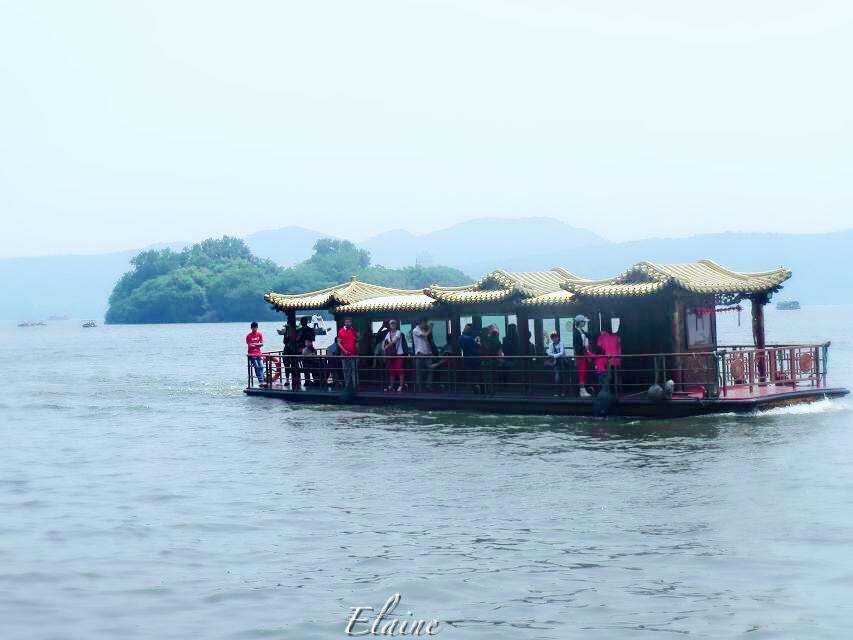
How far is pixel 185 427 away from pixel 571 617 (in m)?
21.9

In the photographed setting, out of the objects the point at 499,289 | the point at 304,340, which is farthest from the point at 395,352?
the point at 304,340

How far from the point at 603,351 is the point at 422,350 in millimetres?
5952

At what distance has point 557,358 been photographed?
28.9 metres

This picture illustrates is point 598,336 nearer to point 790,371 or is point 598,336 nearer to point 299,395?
point 790,371

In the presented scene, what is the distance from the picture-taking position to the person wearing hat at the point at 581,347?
28.6 metres

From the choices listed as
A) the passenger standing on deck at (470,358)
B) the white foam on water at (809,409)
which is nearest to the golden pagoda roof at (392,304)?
the passenger standing on deck at (470,358)

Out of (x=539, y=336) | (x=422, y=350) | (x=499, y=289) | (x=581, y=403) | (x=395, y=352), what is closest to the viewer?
(x=581, y=403)

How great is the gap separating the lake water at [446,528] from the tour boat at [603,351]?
0.65 m

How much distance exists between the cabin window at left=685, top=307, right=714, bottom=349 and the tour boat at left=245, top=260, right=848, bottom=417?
29 millimetres

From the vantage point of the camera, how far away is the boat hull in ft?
86.9

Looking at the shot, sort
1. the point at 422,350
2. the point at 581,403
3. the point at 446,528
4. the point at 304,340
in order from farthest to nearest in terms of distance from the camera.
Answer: the point at 304,340 < the point at 422,350 < the point at 581,403 < the point at 446,528

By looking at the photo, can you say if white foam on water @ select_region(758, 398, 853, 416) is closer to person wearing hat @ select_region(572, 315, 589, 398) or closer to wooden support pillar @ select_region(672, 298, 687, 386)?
wooden support pillar @ select_region(672, 298, 687, 386)

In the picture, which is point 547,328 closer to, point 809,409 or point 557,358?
point 557,358

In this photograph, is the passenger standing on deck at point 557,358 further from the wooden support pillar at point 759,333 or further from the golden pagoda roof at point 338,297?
the golden pagoda roof at point 338,297
